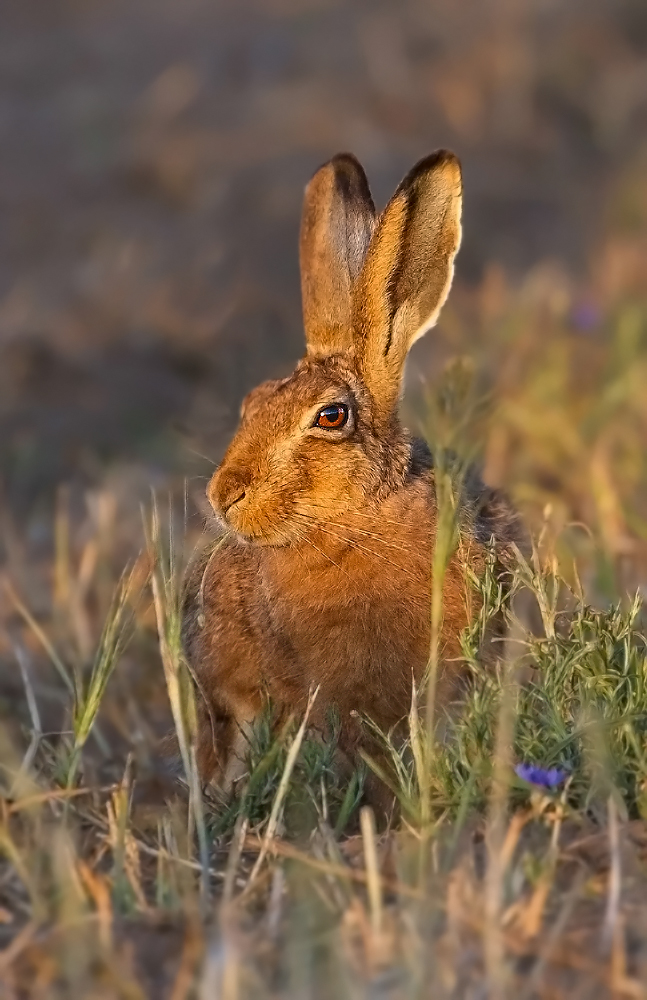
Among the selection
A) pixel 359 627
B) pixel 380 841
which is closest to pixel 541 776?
pixel 380 841

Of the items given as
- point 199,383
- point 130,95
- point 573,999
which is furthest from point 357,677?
point 130,95

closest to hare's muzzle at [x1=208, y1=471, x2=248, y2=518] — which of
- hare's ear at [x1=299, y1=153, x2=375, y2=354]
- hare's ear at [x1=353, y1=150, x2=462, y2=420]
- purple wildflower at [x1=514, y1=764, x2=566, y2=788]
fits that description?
hare's ear at [x1=353, y1=150, x2=462, y2=420]

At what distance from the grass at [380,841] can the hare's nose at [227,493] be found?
0.31 meters

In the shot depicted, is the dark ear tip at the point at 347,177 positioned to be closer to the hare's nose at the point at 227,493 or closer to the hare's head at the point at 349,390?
the hare's head at the point at 349,390

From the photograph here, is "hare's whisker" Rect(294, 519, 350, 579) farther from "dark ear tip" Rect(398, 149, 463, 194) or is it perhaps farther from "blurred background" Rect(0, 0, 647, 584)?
"dark ear tip" Rect(398, 149, 463, 194)

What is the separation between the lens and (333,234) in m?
5.14

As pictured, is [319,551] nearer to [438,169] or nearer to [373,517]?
[373,517]

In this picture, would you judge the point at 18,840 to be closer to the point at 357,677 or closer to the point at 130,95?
the point at 357,677

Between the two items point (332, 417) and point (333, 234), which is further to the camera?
point (333, 234)

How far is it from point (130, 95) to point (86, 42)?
6.79 ft

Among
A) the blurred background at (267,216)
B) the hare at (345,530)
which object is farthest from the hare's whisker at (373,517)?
the blurred background at (267,216)

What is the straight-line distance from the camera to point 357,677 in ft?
13.9

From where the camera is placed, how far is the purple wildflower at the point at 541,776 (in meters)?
3.34

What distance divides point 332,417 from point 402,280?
50 cm
